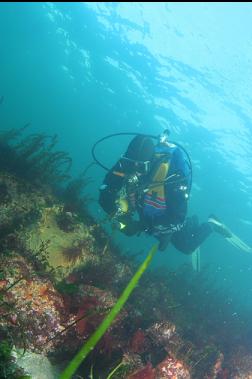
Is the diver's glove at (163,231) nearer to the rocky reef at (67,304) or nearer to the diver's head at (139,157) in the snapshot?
the rocky reef at (67,304)

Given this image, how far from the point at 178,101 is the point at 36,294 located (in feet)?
77.8

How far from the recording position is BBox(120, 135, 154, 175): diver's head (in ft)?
24.3

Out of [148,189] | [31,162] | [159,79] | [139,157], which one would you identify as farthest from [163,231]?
[159,79]

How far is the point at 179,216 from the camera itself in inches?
301

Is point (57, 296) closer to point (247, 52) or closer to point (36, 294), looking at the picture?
point (36, 294)

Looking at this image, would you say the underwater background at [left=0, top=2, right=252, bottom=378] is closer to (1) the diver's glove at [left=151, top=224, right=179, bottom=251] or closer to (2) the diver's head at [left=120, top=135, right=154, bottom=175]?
(1) the diver's glove at [left=151, top=224, right=179, bottom=251]

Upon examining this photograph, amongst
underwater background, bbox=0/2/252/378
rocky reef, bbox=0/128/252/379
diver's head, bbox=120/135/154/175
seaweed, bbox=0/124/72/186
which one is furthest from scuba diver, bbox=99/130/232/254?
underwater background, bbox=0/2/252/378

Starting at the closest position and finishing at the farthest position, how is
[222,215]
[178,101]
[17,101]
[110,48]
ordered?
[178,101], [110,48], [222,215], [17,101]

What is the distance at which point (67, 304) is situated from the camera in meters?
4.29

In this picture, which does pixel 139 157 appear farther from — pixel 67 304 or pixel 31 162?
pixel 67 304

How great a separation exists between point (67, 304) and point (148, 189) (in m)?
3.73

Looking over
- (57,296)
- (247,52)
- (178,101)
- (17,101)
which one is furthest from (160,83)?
(17,101)

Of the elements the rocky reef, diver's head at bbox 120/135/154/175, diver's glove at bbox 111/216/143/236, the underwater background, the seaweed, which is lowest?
the rocky reef

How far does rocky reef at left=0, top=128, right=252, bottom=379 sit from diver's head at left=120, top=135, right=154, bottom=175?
1.69 meters
